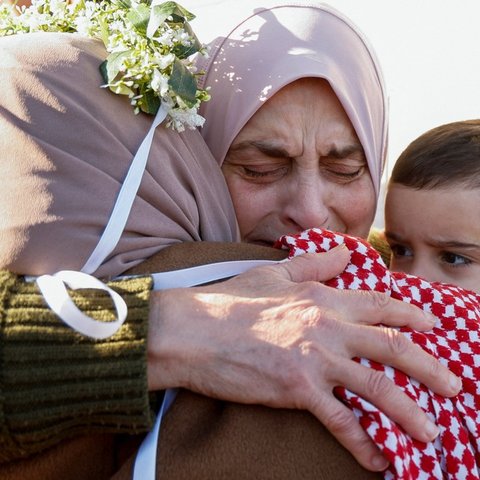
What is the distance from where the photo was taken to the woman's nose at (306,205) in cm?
238

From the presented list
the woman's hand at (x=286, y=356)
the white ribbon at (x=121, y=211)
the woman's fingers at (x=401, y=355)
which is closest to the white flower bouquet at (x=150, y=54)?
the white ribbon at (x=121, y=211)

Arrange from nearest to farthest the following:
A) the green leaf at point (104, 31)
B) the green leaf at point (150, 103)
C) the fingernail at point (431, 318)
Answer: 1. the fingernail at point (431, 318)
2. the green leaf at point (150, 103)
3. the green leaf at point (104, 31)

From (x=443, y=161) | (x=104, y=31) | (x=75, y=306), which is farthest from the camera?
(x=443, y=161)

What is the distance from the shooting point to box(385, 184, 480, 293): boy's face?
102 inches

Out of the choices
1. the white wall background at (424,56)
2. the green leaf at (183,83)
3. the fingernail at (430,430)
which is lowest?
the white wall background at (424,56)

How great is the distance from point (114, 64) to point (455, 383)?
46.1 inches

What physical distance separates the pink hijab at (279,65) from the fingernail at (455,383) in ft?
3.18

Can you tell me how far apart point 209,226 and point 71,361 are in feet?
2.37

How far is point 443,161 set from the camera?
2721 mm

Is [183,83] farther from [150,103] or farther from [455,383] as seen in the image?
[455,383]

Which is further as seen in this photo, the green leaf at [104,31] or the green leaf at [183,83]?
the green leaf at [104,31]

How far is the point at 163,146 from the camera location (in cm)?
200

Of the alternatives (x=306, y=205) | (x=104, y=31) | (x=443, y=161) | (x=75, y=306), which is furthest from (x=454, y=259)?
(x=75, y=306)

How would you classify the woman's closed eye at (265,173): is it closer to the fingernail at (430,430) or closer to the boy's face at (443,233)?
the boy's face at (443,233)
